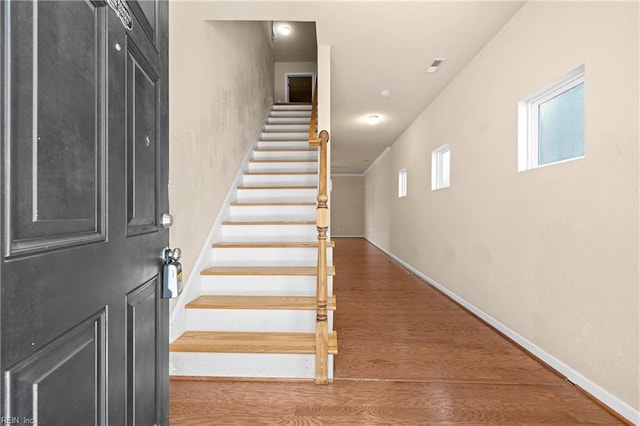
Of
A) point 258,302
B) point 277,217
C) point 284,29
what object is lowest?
point 258,302

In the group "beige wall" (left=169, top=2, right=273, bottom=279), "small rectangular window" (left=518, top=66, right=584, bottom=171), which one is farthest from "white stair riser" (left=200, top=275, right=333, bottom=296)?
"small rectangular window" (left=518, top=66, right=584, bottom=171)

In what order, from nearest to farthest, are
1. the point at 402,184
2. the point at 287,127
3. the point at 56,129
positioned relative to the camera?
the point at 56,129 → the point at 287,127 → the point at 402,184

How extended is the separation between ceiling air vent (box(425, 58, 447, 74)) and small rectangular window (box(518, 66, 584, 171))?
104 cm

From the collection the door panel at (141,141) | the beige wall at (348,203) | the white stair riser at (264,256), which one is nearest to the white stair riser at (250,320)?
the white stair riser at (264,256)

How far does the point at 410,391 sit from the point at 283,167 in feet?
8.72

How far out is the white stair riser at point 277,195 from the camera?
325 centimetres

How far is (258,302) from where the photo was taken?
213cm

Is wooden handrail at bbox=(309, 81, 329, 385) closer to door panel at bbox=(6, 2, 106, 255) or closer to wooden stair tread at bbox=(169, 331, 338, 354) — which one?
wooden stair tread at bbox=(169, 331, 338, 354)

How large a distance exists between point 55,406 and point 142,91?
0.72 metres

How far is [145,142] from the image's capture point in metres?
0.85

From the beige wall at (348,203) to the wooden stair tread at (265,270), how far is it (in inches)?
360

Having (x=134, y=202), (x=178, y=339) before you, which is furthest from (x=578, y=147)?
(x=178, y=339)

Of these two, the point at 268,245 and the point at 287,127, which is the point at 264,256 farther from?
the point at 287,127

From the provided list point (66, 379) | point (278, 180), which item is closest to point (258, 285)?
point (278, 180)
